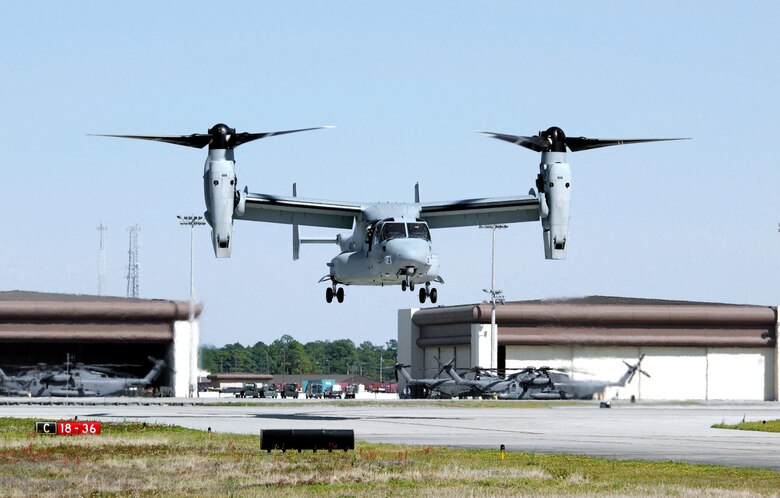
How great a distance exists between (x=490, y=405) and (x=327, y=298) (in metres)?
33.7

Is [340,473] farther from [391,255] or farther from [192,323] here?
[192,323]

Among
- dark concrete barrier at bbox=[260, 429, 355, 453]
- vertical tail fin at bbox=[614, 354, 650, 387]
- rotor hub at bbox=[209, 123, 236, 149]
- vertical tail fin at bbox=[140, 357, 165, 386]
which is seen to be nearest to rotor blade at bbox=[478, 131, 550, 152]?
rotor hub at bbox=[209, 123, 236, 149]

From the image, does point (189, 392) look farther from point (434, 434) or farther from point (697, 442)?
point (697, 442)

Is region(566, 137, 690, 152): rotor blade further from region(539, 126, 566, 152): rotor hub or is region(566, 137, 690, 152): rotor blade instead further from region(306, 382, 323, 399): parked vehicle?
region(306, 382, 323, 399): parked vehicle

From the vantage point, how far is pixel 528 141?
58.3 m

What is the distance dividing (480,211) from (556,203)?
365 inches

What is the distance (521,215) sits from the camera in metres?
64.9

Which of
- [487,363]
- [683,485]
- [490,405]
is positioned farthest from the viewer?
[487,363]

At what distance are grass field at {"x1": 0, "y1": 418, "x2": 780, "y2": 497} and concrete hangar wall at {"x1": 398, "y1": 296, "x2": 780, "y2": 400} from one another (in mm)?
85953

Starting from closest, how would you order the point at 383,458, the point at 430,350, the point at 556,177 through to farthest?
the point at 383,458, the point at 556,177, the point at 430,350

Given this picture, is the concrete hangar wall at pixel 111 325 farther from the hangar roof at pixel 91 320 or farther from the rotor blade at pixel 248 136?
the rotor blade at pixel 248 136

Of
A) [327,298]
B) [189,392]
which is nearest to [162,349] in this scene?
[189,392]

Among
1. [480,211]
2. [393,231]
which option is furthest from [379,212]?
[480,211]

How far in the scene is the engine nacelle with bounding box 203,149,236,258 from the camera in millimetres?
53781
